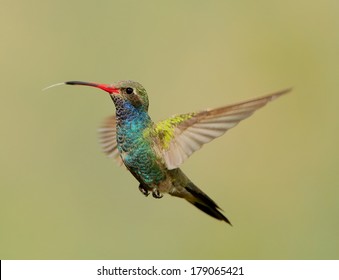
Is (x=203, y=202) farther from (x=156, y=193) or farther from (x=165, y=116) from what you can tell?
(x=165, y=116)

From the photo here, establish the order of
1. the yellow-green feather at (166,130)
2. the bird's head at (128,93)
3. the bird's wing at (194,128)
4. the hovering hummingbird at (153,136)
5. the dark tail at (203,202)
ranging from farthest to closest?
1. the dark tail at (203,202)
2. the yellow-green feather at (166,130)
3. the bird's head at (128,93)
4. the hovering hummingbird at (153,136)
5. the bird's wing at (194,128)

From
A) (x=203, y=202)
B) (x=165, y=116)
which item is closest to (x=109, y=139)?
(x=203, y=202)

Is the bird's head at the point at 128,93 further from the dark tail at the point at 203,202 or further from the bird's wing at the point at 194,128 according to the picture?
the dark tail at the point at 203,202

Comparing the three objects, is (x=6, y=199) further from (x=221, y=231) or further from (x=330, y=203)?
(x=330, y=203)

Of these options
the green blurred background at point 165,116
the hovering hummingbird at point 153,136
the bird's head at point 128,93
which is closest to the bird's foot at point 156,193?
the hovering hummingbird at point 153,136

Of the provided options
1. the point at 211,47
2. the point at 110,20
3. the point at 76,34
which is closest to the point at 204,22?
the point at 211,47

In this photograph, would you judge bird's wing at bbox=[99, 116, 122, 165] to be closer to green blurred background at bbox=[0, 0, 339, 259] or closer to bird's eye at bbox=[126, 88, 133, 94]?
bird's eye at bbox=[126, 88, 133, 94]

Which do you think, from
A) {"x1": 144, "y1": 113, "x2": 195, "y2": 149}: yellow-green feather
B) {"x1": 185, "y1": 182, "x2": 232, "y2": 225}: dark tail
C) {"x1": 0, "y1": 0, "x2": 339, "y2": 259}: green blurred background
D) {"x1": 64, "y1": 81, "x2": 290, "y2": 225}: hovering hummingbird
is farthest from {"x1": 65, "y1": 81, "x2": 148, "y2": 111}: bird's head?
{"x1": 0, "y1": 0, "x2": 339, "y2": 259}: green blurred background
